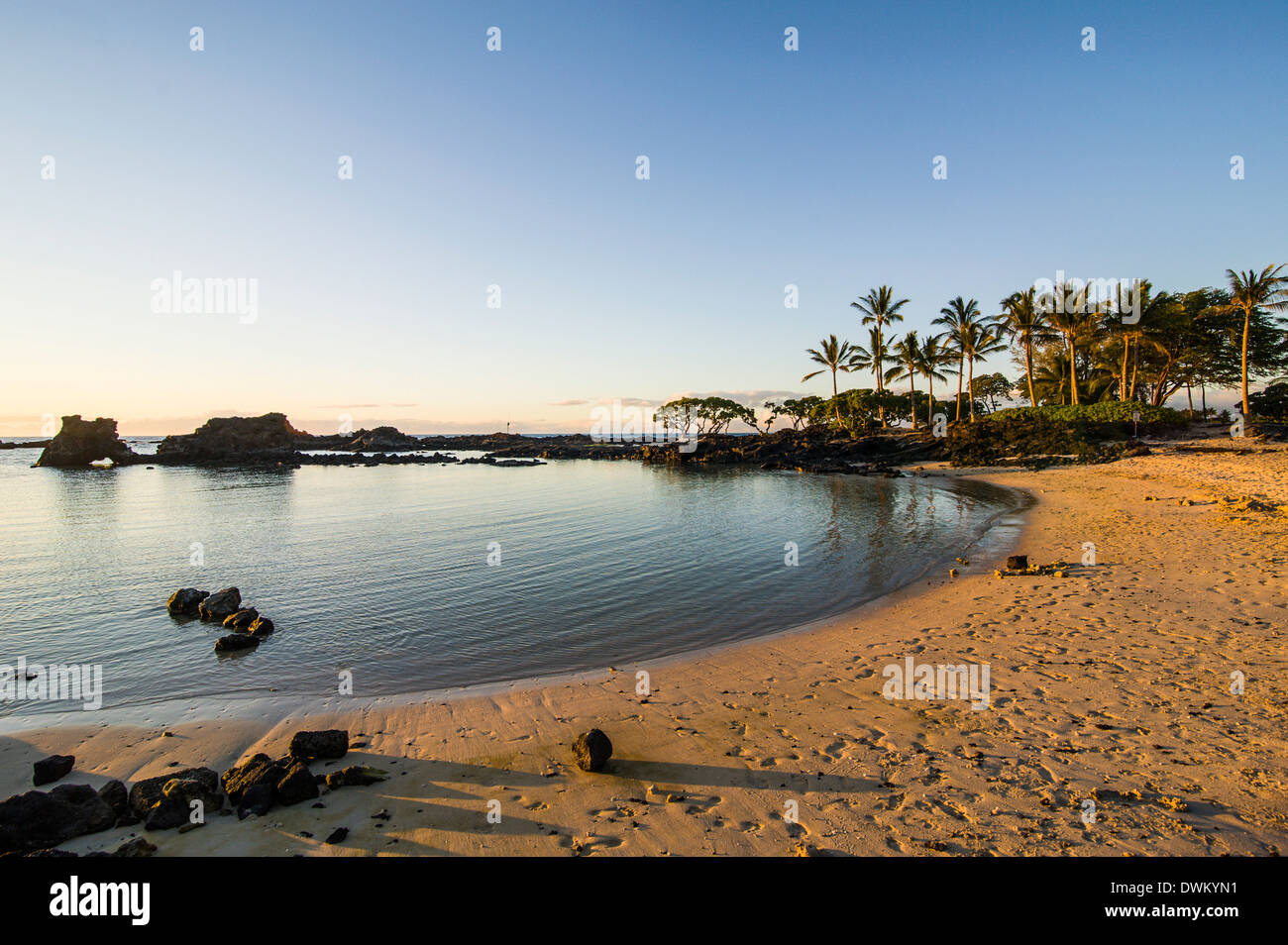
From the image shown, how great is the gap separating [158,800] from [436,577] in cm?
1262

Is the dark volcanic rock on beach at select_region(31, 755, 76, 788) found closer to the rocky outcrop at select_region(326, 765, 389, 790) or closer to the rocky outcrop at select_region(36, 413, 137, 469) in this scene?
the rocky outcrop at select_region(326, 765, 389, 790)

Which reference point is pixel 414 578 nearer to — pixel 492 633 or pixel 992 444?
pixel 492 633

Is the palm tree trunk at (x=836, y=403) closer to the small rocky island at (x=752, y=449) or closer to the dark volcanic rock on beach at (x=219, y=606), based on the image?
the small rocky island at (x=752, y=449)

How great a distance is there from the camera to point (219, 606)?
1449 cm

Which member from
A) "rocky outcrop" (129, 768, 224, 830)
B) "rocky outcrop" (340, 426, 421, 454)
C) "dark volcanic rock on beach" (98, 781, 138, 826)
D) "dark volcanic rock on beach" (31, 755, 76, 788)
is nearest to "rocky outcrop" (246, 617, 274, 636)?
"dark volcanic rock on beach" (31, 755, 76, 788)

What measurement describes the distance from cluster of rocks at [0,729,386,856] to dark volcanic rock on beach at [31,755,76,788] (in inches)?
2.8

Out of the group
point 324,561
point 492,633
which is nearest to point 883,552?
point 492,633

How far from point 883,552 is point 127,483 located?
241 feet

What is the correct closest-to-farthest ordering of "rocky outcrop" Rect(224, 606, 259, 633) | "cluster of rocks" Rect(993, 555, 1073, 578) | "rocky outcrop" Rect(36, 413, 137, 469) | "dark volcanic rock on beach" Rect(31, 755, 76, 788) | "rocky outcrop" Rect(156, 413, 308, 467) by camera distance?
"dark volcanic rock on beach" Rect(31, 755, 76, 788) < "rocky outcrop" Rect(224, 606, 259, 633) < "cluster of rocks" Rect(993, 555, 1073, 578) < "rocky outcrop" Rect(36, 413, 137, 469) < "rocky outcrop" Rect(156, 413, 308, 467)

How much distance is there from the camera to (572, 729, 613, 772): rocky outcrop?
6.96 metres

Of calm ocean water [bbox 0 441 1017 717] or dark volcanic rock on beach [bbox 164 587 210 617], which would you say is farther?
dark volcanic rock on beach [bbox 164 587 210 617]
